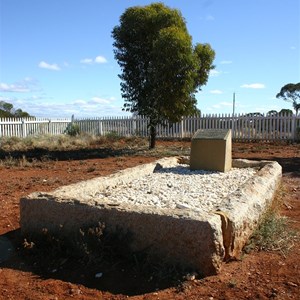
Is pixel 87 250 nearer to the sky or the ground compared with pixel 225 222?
nearer to the ground

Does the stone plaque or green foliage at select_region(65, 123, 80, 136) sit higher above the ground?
the stone plaque

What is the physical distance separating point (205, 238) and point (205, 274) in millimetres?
364

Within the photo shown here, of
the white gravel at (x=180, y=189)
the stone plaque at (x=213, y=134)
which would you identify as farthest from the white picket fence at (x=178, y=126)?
the white gravel at (x=180, y=189)

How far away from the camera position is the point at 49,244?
179 inches

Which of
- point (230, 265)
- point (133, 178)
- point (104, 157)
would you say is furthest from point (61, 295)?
point (104, 157)

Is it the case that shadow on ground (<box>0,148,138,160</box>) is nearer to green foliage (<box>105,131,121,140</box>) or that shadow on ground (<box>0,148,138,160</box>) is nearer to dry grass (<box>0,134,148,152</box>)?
dry grass (<box>0,134,148,152</box>)

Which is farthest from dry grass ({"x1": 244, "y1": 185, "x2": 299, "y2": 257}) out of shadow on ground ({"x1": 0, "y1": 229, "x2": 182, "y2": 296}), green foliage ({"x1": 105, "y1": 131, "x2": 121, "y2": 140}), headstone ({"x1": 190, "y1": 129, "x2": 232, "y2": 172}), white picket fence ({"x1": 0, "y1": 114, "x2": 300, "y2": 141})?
green foliage ({"x1": 105, "y1": 131, "x2": 121, "y2": 140})

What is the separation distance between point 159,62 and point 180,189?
902cm

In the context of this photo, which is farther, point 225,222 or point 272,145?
point 272,145

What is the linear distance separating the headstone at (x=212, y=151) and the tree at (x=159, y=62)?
6588 mm

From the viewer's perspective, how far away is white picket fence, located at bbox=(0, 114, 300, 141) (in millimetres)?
20281

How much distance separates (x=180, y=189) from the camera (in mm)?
6375

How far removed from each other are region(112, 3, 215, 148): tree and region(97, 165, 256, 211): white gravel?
7.01 m

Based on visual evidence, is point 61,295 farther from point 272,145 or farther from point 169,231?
Result: point 272,145
